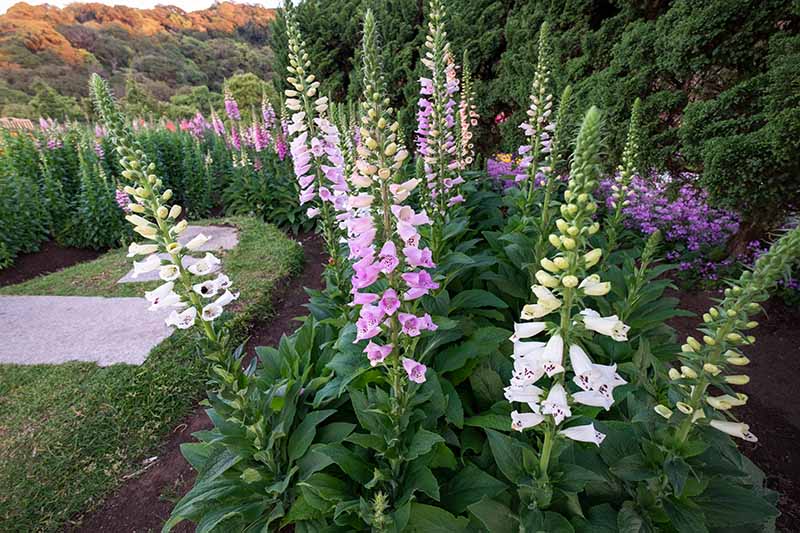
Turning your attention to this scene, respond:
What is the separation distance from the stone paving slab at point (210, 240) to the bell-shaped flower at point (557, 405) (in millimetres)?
6330

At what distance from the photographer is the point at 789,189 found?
3875 mm

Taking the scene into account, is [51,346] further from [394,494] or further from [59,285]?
[394,494]

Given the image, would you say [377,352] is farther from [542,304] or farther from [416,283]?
[542,304]

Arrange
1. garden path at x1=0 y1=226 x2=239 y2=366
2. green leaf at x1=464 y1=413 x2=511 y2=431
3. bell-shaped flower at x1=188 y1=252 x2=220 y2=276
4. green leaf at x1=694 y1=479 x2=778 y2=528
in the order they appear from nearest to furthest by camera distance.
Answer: green leaf at x1=694 y1=479 x2=778 y2=528 < bell-shaped flower at x1=188 y1=252 x2=220 y2=276 < green leaf at x1=464 y1=413 x2=511 y2=431 < garden path at x1=0 y1=226 x2=239 y2=366

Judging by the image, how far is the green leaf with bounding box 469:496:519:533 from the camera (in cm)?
181

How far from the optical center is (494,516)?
1843mm

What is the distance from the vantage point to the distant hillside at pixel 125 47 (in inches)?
1234

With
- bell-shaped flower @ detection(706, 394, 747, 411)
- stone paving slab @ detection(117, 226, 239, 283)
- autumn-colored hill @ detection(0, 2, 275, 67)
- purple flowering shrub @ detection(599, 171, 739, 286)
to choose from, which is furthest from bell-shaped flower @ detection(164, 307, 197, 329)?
autumn-colored hill @ detection(0, 2, 275, 67)

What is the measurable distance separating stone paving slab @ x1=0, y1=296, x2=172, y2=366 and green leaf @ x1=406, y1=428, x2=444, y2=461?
359 cm

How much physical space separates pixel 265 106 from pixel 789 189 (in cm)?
927

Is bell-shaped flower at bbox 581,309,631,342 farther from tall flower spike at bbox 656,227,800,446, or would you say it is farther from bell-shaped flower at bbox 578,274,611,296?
tall flower spike at bbox 656,227,800,446

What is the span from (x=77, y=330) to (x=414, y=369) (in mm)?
5102

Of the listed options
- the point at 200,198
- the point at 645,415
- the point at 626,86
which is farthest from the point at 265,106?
the point at 645,415

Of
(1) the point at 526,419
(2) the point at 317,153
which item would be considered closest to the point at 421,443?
(1) the point at 526,419
